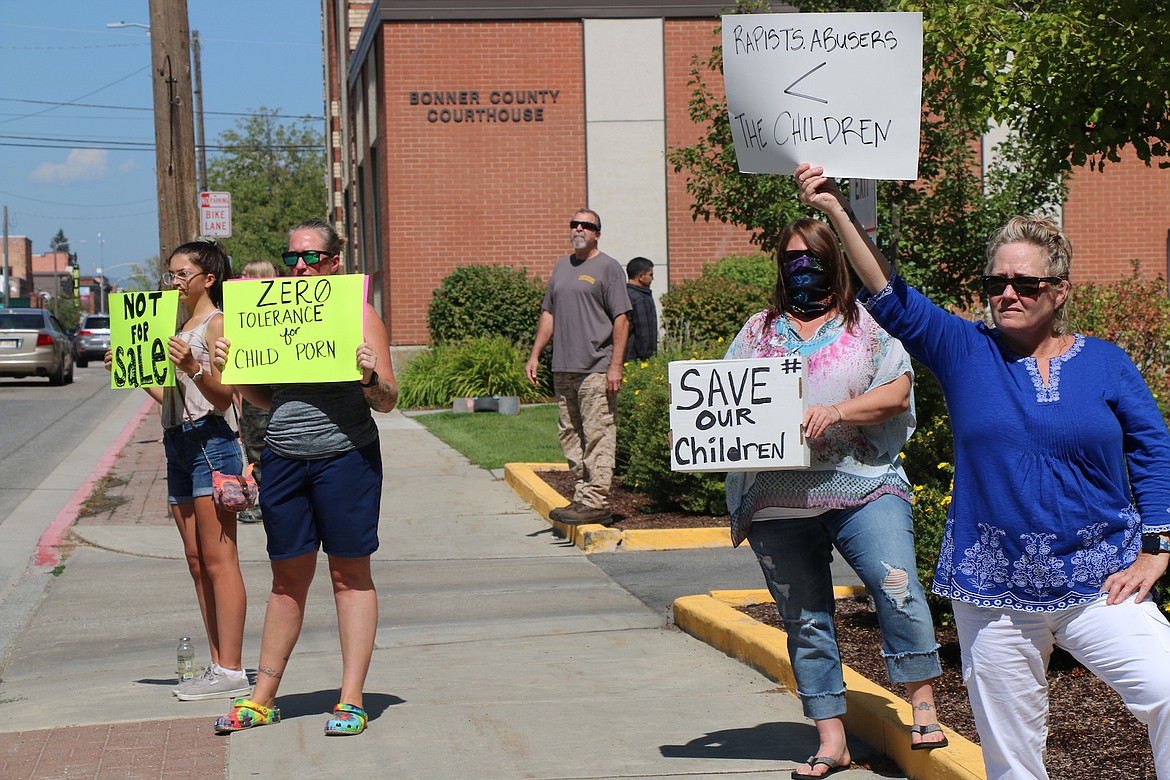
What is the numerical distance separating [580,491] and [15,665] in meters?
4.20

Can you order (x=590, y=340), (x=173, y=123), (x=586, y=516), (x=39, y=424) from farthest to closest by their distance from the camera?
(x=39, y=424) → (x=173, y=123) → (x=586, y=516) → (x=590, y=340)

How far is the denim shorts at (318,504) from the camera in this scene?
533 centimetres

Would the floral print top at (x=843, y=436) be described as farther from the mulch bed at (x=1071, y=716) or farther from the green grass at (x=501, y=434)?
the green grass at (x=501, y=434)

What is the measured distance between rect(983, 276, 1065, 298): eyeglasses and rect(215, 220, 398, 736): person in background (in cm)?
243

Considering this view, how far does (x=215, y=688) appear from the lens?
6098 millimetres

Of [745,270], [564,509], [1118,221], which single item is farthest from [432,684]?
[1118,221]

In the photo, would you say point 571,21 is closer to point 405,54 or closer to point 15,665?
point 405,54

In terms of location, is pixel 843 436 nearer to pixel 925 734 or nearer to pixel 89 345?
pixel 925 734

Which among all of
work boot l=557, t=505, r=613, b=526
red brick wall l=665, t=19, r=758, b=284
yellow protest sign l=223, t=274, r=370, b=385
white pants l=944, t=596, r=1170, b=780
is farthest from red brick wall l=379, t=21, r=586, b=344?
white pants l=944, t=596, r=1170, b=780

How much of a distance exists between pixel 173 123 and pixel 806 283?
977 cm

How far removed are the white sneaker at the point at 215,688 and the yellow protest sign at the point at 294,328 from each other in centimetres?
149

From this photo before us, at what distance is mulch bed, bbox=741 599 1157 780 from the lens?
4551mm

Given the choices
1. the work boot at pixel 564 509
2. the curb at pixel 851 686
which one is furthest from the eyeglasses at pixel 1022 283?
the work boot at pixel 564 509

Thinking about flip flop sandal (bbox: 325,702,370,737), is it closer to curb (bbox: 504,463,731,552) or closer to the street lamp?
curb (bbox: 504,463,731,552)
